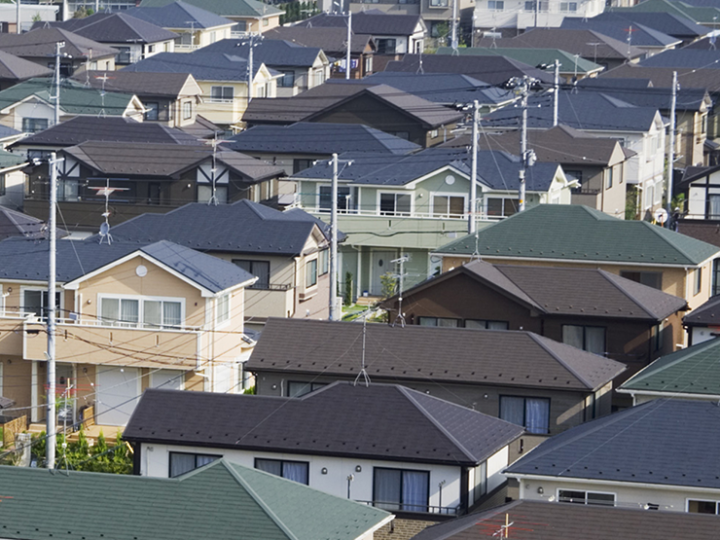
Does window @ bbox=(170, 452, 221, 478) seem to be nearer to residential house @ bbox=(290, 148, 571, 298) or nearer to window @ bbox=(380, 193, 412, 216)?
residential house @ bbox=(290, 148, 571, 298)

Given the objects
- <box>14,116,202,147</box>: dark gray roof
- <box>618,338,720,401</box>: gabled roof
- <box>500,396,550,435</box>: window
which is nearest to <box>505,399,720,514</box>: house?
<box>618,338,720,401</box>: gabled roof

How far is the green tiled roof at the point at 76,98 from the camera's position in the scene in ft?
212

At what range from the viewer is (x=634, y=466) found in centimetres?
2477

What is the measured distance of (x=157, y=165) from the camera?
51312 mm

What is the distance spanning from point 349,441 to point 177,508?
4868 mm

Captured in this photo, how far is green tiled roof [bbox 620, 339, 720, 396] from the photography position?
94.2 feet

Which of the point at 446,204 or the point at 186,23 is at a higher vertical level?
the point at 186,23

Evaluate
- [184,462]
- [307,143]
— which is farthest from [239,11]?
[184,462]

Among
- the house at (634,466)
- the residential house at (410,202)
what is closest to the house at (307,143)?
the residential house at (410,202)

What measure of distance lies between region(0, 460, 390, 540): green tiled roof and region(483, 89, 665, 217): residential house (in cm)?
3768

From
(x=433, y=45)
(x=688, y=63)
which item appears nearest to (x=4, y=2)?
(x=433, y=45)

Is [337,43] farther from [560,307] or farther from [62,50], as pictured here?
[560,307]

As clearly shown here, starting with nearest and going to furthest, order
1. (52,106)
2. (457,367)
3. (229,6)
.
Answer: (457,367)
(52,106)
(229,6)

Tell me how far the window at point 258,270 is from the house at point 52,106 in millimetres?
24101
